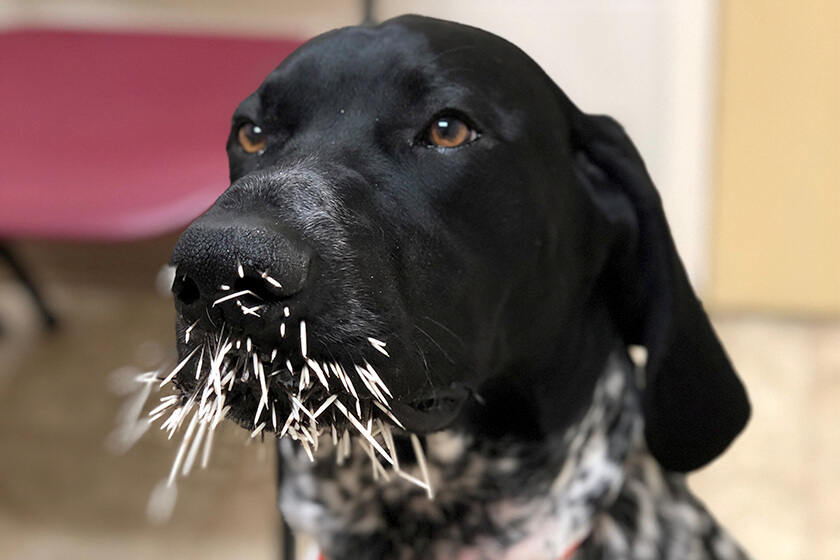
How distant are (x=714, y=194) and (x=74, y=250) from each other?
2.00 m

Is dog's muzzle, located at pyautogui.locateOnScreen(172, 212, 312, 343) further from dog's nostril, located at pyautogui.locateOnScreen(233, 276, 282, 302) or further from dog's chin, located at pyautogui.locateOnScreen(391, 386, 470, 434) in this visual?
dog's chin, located at pyautogui.locateOnScreen(391, 386, 470, 434)

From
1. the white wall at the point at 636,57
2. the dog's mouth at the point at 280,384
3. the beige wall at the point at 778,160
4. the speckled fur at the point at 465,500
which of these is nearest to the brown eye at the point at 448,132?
the white wall at the point at 636,57

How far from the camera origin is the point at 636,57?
3.78ft

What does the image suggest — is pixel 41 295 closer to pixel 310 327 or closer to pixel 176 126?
pixel 176 126

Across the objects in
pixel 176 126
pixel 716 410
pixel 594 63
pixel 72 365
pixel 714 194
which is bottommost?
pixel 72 365

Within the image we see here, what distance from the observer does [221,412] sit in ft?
2.56

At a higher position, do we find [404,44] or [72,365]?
[404,44]

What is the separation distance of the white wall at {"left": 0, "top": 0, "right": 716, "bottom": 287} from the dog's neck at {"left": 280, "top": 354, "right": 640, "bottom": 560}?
359 mm

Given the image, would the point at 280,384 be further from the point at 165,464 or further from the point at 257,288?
the point at 165,464

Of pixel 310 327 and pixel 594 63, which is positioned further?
pixel 594 63

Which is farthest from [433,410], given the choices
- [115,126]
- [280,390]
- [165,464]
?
[165,464]

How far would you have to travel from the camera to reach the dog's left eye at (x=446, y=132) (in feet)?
3.02

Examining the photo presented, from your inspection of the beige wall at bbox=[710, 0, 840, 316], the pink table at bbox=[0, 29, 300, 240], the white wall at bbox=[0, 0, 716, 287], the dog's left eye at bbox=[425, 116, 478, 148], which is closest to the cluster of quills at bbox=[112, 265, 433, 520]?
the dog's left eye at bbox=[425, 116, 478, 148]

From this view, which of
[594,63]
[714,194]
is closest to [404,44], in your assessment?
[594,63]
